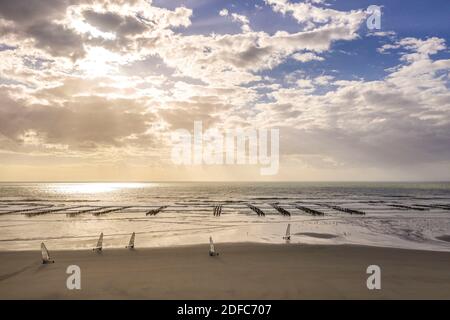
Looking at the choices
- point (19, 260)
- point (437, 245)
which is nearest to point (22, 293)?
point (19, 260)

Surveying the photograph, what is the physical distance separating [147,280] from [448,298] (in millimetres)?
14122

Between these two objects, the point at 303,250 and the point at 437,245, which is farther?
the point at 437,245

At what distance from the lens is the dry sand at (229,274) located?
15.7 metres

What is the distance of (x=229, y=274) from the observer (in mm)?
18672

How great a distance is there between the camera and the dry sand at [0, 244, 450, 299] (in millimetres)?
15727

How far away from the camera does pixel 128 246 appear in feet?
87.7
